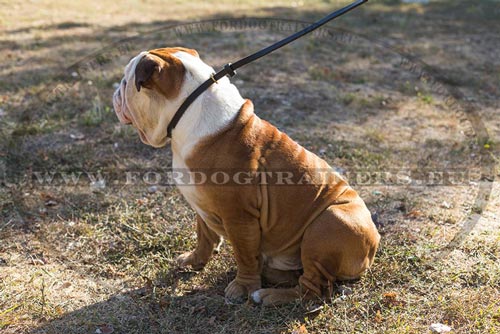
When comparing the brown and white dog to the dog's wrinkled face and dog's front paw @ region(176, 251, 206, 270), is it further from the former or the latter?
dog's front paw @ region(176, 251, 206, 270)

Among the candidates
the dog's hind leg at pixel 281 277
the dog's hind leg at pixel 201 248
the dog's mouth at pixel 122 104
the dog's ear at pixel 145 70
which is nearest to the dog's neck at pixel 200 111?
the dog's ear at pixel 145 70

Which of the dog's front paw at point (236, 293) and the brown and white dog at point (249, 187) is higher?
the brown and white dog at point (249, 187)

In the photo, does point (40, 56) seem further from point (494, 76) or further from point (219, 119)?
point (494, 76)

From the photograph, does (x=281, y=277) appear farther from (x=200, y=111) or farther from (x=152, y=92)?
(x=152, y=92)

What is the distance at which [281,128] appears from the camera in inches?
257

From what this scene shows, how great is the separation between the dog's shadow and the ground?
0.01 metres

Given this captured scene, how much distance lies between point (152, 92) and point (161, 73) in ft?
0.54

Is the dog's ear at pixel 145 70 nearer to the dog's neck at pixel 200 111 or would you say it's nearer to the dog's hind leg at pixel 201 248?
the dog's neck at pixel 200 111

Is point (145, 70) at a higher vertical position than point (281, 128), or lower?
higher

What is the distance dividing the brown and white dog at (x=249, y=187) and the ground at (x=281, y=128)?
0.29 meters

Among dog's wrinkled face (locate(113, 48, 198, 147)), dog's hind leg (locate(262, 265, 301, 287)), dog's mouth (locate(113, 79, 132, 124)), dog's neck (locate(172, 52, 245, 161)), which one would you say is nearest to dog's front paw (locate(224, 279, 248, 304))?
dog's hind leg (locate(262, 265, 301, 287))

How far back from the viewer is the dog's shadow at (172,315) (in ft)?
11.4

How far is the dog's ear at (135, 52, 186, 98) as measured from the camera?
321 cm

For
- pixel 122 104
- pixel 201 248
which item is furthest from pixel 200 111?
pixel 201 248
